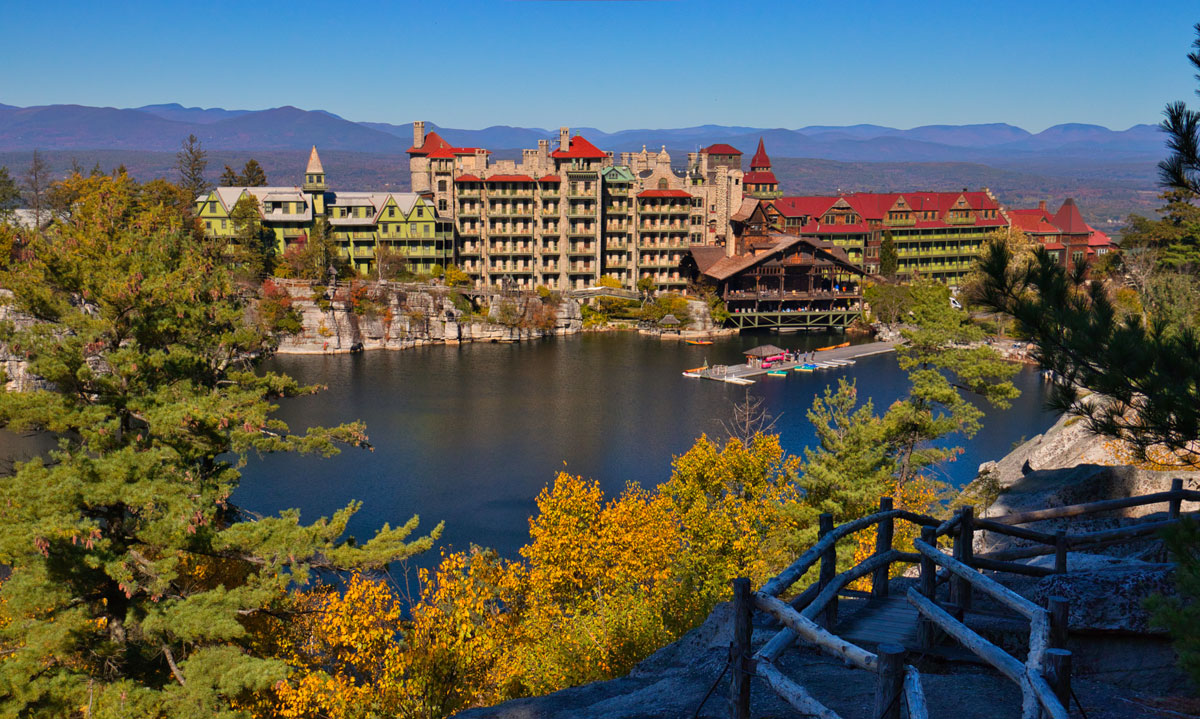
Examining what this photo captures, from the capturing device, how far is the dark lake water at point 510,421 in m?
39.0

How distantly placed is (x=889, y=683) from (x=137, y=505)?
1473 centimetres

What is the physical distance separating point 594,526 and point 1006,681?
15.6m

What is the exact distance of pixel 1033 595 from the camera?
35.0 ft

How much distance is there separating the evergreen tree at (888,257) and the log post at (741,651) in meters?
94.5

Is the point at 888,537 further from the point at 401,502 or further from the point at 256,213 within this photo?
the point at 256,213

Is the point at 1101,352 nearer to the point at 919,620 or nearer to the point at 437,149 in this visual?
the point at 919,620

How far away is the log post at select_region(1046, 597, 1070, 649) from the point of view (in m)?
6.79

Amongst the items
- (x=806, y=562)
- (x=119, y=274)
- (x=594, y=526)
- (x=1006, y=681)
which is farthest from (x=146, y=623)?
(x=1006, y=681)

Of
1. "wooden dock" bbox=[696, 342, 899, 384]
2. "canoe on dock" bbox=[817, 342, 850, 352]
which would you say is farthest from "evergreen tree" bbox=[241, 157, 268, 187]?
"canoe on dock" bbox=[817, 342, 850, 352]

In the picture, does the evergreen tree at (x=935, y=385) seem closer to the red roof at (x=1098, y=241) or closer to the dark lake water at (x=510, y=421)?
the dark lake water at (x=510, y=421)

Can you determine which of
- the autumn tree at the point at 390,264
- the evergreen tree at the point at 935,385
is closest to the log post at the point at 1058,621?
the evergreen tree at the point at 935,385

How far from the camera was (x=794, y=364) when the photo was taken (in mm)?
71062

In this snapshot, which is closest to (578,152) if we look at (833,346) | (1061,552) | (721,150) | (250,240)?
(721,150)

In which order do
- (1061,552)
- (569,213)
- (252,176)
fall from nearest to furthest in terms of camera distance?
1. (1061,552)
2. (569,213)
3. (252,176)
